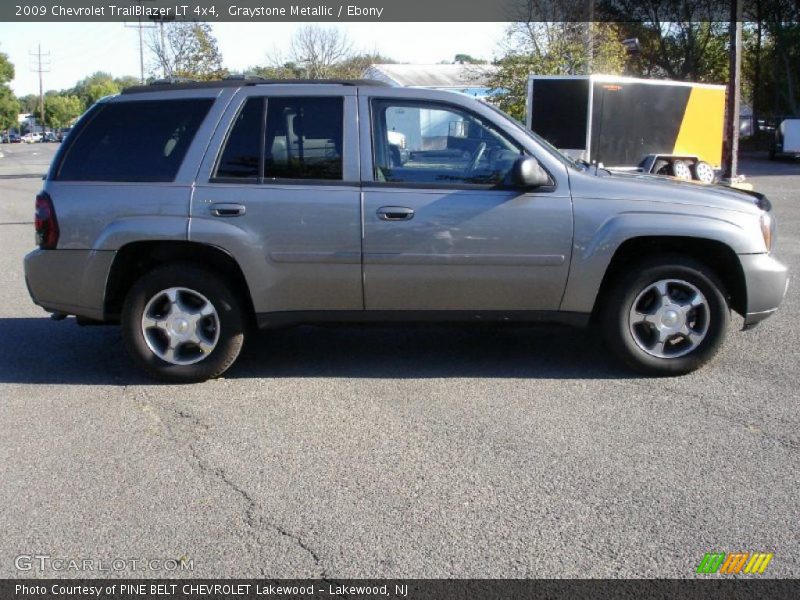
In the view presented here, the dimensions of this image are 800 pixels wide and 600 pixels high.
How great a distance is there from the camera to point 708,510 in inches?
155

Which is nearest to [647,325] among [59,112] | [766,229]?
[766,229]

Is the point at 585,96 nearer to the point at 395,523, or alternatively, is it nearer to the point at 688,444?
the point at 688,444

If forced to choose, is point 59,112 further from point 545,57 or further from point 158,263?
point 158,263

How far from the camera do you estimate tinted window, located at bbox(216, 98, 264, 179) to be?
228 inches

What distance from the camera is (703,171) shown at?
787 inches

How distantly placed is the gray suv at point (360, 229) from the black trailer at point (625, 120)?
13.3 m

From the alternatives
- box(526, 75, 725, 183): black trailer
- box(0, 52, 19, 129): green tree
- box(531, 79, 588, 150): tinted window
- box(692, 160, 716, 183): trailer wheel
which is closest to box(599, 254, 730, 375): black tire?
box(526, 75, 725, 183): black trailer

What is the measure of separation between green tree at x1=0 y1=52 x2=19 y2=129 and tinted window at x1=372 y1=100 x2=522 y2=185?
87005mm

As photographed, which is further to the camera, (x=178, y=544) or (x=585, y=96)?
(x=585, y=96)

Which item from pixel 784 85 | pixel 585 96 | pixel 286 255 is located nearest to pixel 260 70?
pixel 585 96

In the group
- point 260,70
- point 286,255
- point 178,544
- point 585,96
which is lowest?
point 178,544

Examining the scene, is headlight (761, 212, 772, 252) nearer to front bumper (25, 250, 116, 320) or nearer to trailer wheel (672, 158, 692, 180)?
front bumper (25, 250, 116, 320)

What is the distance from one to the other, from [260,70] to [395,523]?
38463mm

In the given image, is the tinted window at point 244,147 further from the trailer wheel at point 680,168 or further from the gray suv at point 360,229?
the trailer wheel at point 680,168
